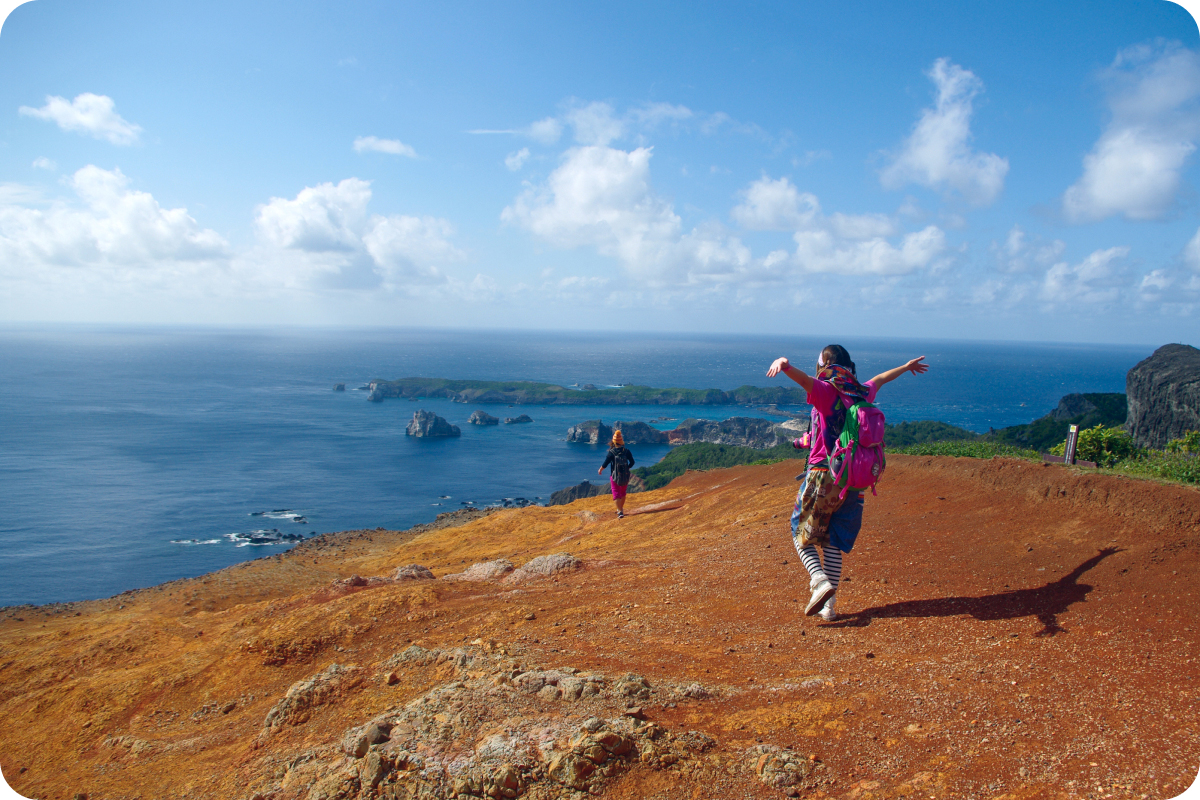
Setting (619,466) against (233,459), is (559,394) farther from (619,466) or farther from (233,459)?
(619,466)

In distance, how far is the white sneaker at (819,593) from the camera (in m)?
5.55

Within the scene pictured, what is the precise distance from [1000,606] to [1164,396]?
31.5 m

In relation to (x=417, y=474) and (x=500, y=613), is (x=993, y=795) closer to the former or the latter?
(x=500, y=613)

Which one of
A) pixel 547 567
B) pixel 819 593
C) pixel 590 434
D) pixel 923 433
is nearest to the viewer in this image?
pixel 819 593

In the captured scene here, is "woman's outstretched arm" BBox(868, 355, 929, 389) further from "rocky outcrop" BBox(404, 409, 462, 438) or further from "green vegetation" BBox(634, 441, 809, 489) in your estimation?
"rocky outcrop" BBox(404, 409, 462, 438)

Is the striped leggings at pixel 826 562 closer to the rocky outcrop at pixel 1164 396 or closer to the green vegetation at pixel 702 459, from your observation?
the rocky outcrop at pixel 1164 396

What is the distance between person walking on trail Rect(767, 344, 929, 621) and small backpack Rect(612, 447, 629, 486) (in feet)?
31.4

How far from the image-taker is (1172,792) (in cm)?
314

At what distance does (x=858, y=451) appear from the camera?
17.5 ft

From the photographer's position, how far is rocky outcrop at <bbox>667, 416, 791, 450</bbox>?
78250 mm

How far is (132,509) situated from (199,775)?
5288 centimetres

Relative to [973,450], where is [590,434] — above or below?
below

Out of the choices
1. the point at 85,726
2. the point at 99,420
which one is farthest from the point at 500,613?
the point at 99,420

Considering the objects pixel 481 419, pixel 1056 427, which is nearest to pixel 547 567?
pixel 1056 427
